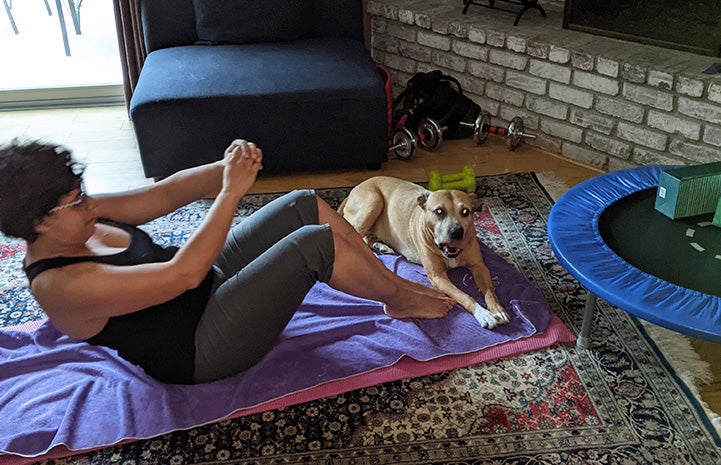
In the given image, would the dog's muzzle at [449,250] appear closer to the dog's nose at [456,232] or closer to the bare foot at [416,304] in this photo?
the dog's nose at [456,232]

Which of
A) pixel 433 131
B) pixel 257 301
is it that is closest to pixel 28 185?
pixel 257 301

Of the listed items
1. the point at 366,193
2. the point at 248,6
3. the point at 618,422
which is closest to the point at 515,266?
the point at 366,193

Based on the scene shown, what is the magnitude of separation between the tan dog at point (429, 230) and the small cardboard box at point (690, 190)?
25.0 inches

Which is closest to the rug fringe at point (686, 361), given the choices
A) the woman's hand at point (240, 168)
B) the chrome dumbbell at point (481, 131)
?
the woman's hand at point (240, 168)

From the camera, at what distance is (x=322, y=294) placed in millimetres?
2375

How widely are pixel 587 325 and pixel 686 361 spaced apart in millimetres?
311

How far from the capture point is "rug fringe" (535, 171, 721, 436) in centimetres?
191

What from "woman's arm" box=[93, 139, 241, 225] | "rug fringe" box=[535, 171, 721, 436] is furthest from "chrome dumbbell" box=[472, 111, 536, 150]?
"woman's arm" box=[93, 139, 241, 225]

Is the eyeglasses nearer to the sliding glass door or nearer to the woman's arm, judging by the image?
the woman's arm

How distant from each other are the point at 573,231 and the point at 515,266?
19.6 inches

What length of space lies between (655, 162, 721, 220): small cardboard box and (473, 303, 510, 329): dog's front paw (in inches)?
25.3

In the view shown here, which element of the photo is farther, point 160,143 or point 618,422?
point 160,143

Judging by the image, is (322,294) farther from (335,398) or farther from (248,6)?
(248,6)

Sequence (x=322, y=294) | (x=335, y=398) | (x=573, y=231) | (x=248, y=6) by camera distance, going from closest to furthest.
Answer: (x=335, y=398)
(x=573, y=231)
(x=322, y=294)
(x=248, y=6)
